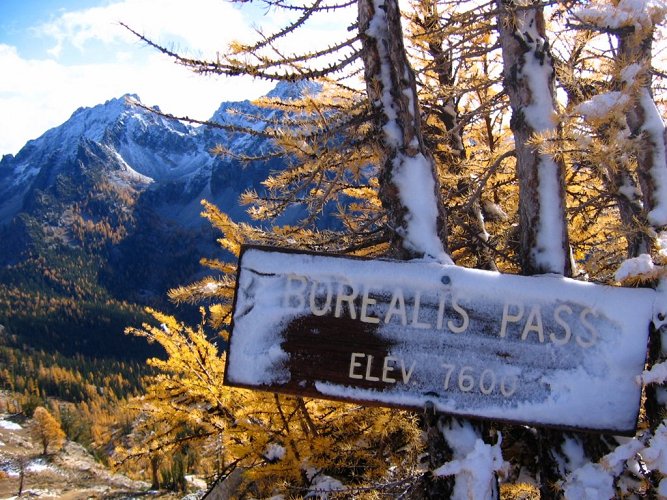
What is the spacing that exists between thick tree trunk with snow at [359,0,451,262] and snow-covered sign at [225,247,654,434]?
37cm

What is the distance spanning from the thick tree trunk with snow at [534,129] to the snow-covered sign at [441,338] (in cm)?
41

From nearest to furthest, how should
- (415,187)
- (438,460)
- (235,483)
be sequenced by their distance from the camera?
(438,460) → (415,187) → (235,483)

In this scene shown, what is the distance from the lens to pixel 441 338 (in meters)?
2.22

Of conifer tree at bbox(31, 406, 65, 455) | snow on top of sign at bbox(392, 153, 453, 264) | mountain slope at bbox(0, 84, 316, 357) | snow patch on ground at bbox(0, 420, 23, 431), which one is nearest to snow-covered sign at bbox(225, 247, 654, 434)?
snow on top of sign at bbox(392, 153, 453, 264)

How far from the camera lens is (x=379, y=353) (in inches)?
88.0

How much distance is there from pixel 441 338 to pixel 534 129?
127 centimetres

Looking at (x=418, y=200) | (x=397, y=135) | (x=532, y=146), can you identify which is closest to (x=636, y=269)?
(x=532, y=146)

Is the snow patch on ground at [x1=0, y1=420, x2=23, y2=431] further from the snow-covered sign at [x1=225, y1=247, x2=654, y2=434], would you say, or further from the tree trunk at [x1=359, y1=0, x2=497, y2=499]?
the tree trunk at [x1=359, y1=0, x2=497, y2=499]

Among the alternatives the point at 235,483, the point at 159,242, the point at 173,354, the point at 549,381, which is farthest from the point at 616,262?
the point at 159,242

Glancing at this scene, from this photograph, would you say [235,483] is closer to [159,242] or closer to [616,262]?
[616,262]

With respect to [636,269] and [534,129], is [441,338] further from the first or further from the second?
[534,129]

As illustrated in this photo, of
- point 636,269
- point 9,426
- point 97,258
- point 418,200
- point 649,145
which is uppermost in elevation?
point 97,258

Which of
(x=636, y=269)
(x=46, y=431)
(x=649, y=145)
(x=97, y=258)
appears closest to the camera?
(x=636, y=269)

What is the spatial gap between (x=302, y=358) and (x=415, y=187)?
104 centimetres
